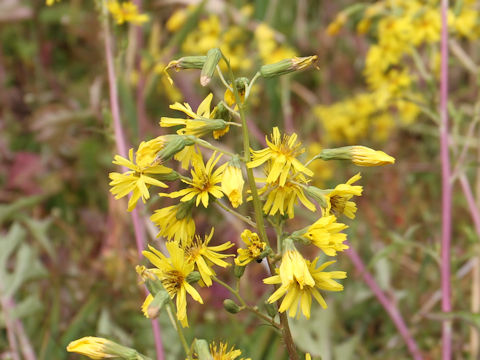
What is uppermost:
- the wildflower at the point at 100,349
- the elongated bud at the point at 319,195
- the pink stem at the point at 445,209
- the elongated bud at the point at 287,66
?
the elongated bud at the point at 287,66

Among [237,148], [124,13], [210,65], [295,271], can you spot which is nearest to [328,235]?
[295,271]

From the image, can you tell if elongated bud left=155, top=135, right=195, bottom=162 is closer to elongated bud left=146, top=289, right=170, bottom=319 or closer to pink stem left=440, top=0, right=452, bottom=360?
elongated bud left=146, top=289, right=170, bottom=319

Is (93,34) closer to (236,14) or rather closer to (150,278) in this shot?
(236,14)

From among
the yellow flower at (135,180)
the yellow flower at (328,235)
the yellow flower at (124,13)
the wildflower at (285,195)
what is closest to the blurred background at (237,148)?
the yellow flower at (124,13)

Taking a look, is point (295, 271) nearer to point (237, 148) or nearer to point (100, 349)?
point (100, 349)

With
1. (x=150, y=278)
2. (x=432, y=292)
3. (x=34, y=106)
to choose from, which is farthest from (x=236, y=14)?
(x=150, y=278)

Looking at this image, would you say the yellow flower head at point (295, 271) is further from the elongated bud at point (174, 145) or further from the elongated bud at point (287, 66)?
the elongated bud at point (287, 66)
